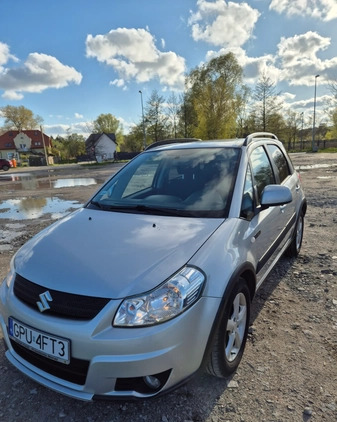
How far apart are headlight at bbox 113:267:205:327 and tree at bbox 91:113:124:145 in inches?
3184

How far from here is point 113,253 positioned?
1998 millimetres

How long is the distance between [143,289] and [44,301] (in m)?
0.62

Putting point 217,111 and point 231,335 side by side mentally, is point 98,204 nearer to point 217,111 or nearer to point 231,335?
point 231,335

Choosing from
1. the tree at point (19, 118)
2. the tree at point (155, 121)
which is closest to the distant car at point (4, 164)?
the tree at point (155, 121)

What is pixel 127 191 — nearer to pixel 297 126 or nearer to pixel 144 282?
pixel 144 282

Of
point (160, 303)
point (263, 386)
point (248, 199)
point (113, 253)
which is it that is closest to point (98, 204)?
point (113, 253)

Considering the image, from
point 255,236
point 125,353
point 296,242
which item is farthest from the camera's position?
point 296,242

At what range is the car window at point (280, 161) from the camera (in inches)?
147

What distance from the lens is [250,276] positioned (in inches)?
93.7

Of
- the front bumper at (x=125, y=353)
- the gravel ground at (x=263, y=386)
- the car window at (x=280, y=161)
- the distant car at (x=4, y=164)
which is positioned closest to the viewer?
the front bumper at (x=125, y=353)

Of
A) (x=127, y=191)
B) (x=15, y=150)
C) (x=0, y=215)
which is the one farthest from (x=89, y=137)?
(x=127, y=191)

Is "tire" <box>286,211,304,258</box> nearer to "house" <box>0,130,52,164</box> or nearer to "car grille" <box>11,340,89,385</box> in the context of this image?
"car grille" <box>11,340,89,385</box>

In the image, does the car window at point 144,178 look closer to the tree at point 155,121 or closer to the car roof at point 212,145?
the car roof at point 212,145

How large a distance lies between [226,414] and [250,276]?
96cm
